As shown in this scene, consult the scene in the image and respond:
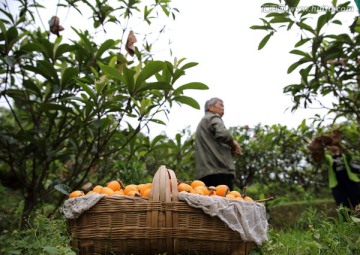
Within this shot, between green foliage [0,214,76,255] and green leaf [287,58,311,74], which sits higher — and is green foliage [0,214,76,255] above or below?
below

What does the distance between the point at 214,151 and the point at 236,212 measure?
2.35m

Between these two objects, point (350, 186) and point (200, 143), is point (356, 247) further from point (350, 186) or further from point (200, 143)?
point (200, 143)

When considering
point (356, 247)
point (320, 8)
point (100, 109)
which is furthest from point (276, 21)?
point (356, 247)

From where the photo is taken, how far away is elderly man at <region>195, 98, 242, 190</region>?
4262 mm

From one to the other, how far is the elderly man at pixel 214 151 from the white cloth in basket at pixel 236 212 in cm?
218

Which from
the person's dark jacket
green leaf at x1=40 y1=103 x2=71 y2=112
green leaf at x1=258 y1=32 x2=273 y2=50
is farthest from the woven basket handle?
the person's dark jacket

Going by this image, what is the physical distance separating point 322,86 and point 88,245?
2.45 meters

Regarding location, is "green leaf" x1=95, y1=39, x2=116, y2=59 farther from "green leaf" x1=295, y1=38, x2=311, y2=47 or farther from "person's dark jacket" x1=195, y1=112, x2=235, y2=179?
"person's dark jacket" x1=195, y1=112, x2=235, y2=179

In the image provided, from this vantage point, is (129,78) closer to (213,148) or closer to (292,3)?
(292,3)

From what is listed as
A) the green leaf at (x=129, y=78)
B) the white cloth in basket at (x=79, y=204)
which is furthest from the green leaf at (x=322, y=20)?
the white cloth in basket at (x=79, y=204)

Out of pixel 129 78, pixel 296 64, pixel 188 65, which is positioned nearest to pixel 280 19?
pixel 296 64

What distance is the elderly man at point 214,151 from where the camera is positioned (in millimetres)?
4262

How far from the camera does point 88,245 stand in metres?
1.88

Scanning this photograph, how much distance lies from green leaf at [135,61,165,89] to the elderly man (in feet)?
6.23
